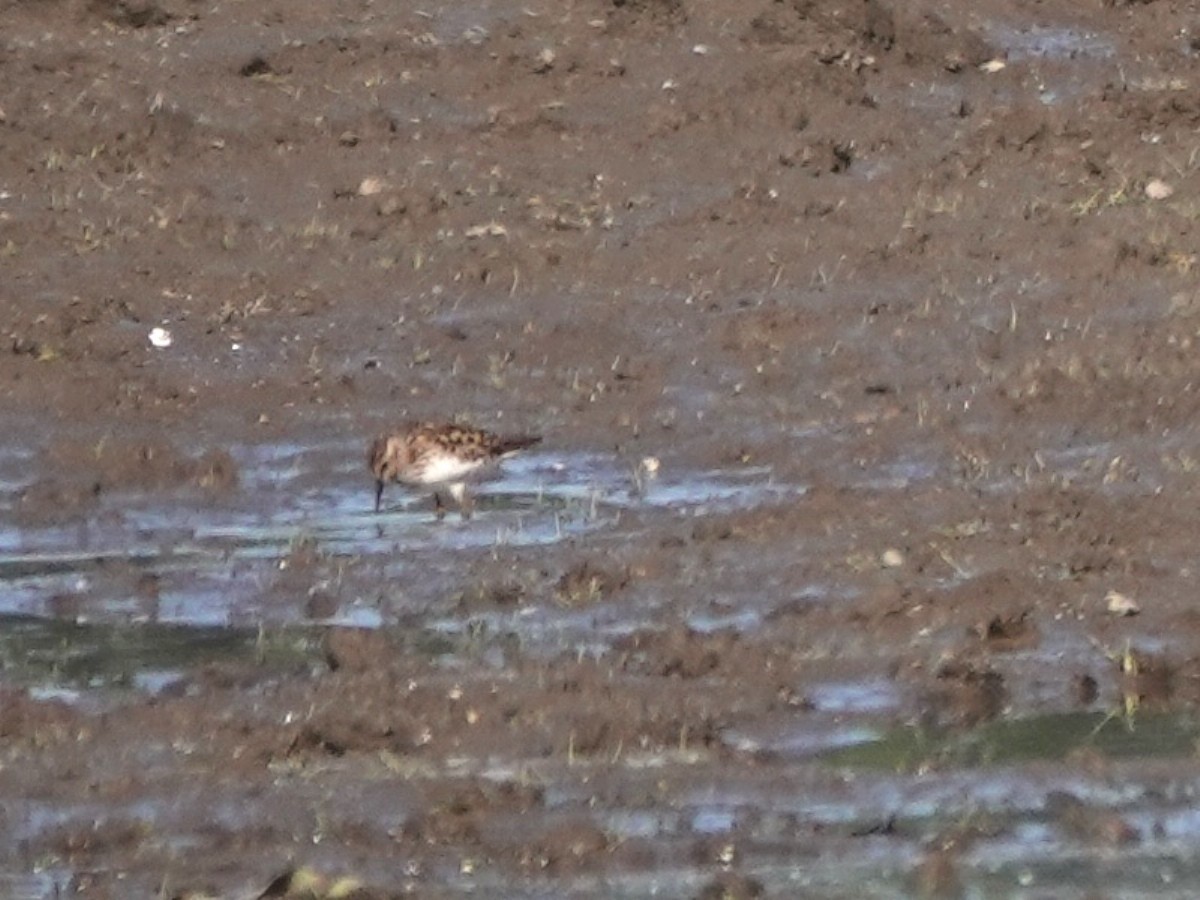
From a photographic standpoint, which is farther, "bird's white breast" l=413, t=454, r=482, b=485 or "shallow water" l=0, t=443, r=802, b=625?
"bird's white breast" l=413, t=454, r=482, b=485

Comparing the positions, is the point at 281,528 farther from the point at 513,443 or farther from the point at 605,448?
the point at 605,448

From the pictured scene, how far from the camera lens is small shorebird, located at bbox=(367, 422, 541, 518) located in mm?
11547

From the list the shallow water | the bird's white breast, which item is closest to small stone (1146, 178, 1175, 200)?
the shallow water

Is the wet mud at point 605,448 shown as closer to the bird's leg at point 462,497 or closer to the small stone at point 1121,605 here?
the small stone at point 1121,605

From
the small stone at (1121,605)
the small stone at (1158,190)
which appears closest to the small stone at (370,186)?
the small stone at (1158,190)

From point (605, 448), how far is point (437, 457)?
40.3 inches

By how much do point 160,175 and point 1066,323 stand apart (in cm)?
513

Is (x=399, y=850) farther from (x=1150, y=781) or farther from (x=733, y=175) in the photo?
(x=733, y=175)

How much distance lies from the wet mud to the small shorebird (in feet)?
0.56

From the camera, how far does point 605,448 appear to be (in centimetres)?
1242

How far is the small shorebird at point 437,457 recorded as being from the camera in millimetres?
11547

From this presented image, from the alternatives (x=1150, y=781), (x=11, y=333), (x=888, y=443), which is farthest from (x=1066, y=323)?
(x=1150, y=781)

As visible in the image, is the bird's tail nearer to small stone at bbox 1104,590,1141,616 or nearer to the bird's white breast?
the bird's white breast

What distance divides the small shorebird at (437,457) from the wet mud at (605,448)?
0.17 meters
